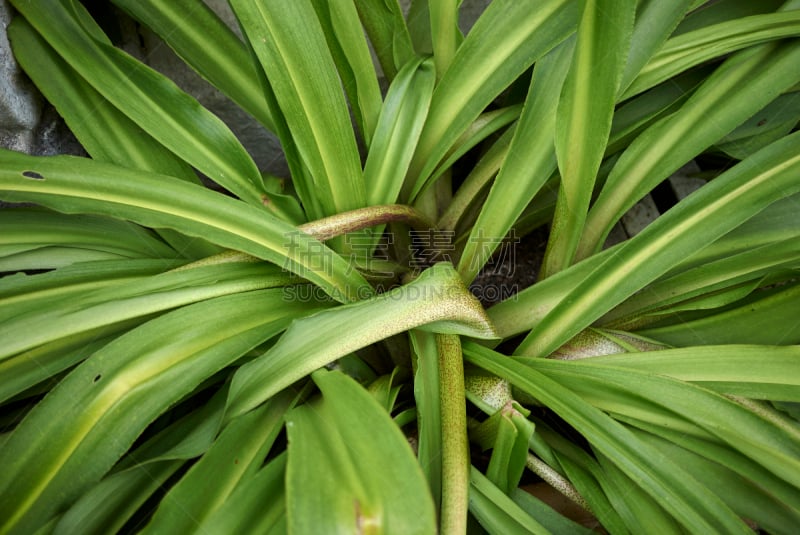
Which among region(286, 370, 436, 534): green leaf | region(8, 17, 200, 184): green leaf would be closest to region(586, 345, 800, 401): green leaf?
region(286, 370, 436, 534): green leaf

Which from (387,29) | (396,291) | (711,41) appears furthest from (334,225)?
(711,41)

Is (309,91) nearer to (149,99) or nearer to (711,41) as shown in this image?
(149,99)

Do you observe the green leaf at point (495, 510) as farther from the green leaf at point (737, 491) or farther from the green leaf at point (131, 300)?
the green leaf at point (131, 300)

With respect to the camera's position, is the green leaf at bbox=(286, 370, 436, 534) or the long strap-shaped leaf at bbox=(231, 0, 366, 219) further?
the long strap-shaped leaf at bbox=(231, 0, 366, 219)

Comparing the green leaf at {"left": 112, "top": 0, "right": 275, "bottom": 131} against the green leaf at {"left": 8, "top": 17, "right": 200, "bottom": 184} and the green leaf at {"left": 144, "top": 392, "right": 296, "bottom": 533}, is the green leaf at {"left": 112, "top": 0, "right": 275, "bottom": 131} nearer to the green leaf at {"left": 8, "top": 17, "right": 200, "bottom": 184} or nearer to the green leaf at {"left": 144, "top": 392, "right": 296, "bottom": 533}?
the green leaf at {"left": 8, "top": 17, "right": 200, "bottom": 184}

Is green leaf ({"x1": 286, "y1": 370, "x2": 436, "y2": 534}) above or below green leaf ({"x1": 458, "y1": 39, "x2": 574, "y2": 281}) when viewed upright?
below
